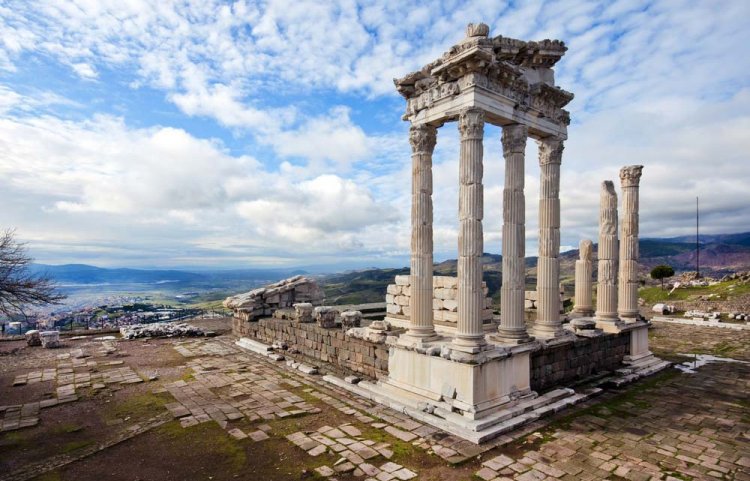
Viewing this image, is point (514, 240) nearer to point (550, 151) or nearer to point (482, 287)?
point (482, 287)

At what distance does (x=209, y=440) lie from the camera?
820cm

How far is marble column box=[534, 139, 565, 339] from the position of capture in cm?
1127

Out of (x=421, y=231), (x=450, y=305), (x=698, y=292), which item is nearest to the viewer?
(x=421, y=231)

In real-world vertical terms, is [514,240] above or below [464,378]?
above

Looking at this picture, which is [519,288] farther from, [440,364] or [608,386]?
[608,386]

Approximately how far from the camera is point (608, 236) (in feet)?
46.4

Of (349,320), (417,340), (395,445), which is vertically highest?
(417,340)

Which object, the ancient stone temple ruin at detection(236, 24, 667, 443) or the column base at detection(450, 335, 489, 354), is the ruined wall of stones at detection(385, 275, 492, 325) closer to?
the ancient stone temple ruin at detection(236, 24, 667, 443)

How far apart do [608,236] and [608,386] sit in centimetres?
524

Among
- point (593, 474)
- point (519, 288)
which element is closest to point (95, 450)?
point (593, 474)

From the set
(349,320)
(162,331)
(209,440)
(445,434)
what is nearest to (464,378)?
(445,434)

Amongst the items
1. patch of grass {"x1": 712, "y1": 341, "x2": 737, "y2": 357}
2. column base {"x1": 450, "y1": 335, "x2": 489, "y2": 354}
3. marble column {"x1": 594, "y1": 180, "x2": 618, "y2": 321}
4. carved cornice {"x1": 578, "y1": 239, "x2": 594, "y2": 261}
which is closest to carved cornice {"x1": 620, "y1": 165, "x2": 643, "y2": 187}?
marble column {"x1": 594, "y1": 180, "x2": 618, "y2": 321}

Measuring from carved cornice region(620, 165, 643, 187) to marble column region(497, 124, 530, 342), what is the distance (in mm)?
6826

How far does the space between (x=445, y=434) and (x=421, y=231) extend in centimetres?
492
